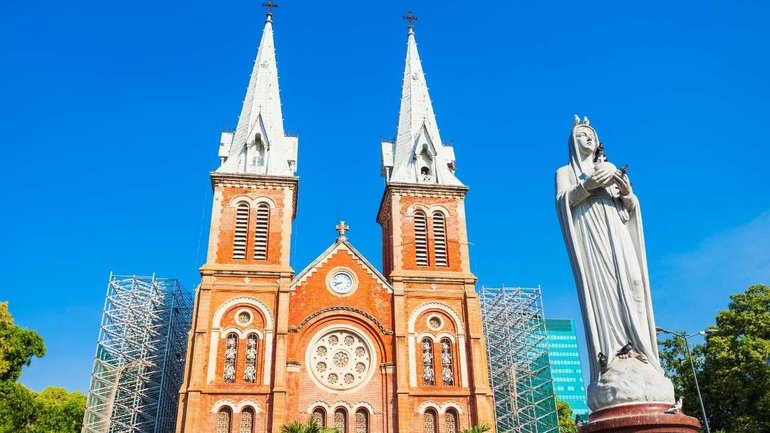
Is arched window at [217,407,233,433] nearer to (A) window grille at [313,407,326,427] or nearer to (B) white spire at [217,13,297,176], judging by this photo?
(A) window grille at [313,407,326,427]

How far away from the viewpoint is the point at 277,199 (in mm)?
30906

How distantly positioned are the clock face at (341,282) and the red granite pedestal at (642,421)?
76.8 ft

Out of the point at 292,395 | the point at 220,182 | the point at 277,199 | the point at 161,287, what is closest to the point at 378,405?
the point at 292,395

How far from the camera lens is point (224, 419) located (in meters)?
25.9

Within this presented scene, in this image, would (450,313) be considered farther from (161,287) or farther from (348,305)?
(161,287)

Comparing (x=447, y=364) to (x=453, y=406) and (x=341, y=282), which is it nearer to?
(x=453, y=406)

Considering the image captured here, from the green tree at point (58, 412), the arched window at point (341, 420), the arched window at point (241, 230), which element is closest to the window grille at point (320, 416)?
the arched window at point (341, 420)

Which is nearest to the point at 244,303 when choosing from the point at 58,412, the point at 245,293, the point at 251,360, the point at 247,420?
the point at 245,293

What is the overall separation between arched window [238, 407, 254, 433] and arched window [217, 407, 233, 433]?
1.61ft

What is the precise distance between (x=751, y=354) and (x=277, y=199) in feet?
66.0

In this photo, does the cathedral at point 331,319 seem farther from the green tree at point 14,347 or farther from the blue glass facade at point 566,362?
the blue glass facade at point 566,362

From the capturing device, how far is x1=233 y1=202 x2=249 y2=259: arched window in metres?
29.5

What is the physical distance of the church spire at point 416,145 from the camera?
1312 inches

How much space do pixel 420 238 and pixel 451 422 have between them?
8.52 m
